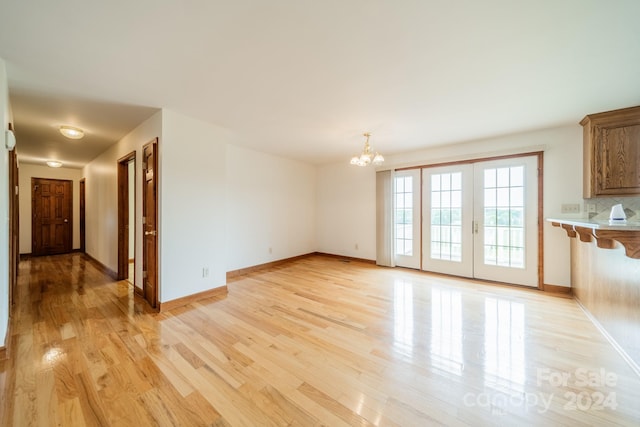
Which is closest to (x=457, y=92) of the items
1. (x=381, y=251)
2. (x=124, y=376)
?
(x=381, y=251)

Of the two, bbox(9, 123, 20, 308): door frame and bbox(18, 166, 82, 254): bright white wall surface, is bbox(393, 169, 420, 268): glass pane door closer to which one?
bbox(9, 123, 20, 308): door frame

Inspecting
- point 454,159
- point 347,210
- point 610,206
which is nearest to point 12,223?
point 347,210

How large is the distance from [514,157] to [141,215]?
5922mm

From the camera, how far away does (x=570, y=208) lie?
3.44 metres

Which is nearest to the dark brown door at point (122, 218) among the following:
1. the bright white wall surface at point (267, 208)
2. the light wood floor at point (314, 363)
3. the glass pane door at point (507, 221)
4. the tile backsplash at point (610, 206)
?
the light wood floor at point (314, 363)

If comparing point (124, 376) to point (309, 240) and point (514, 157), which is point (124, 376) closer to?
point (309, 240)

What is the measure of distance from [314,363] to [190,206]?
2.54 meters

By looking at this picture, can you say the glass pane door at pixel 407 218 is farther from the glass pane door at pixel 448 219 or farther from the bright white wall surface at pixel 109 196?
the bright white wall surface at pixel 109 196

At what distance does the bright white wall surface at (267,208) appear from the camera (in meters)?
4.58

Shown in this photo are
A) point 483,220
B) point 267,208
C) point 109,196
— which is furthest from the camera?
point 267,208

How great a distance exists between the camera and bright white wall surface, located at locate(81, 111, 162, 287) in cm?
344

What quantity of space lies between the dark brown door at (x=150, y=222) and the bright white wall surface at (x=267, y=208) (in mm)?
1359

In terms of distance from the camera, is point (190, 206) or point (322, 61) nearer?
point (322, 61)

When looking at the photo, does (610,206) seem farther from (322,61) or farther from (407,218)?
(322,61)
